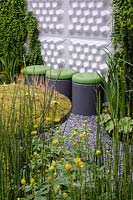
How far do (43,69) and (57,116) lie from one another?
306 cm

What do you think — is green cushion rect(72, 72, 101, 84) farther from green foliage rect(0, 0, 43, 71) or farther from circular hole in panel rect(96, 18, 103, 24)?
green foliage rect(0, 0, 43, 71)

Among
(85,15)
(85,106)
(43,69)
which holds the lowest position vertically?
(85,106)

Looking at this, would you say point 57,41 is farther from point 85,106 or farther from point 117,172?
point 117,172

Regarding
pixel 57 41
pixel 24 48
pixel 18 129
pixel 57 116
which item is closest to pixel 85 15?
pixel 57 41

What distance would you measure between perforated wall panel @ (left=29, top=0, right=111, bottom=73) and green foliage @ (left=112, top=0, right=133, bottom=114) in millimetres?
439

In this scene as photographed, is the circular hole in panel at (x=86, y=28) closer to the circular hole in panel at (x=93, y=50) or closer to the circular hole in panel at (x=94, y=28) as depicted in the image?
the circular hole in panel at (x=94, y=28)

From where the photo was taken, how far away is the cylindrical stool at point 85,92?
5156 millimetres

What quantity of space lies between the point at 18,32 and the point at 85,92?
1613 millimetres

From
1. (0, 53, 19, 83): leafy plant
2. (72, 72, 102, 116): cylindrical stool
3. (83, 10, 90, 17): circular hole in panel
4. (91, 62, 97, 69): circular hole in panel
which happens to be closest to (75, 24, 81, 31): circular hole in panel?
(83, 10, 90, 17): circular hole in panel

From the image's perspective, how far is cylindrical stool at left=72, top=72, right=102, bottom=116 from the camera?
5156 mm

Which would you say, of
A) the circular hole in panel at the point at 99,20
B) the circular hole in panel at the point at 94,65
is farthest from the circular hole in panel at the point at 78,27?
the circular hole in panel at the point at 94,65

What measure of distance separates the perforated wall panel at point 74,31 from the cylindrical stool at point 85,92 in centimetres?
38

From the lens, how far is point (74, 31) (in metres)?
5.82

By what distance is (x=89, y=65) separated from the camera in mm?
5727
